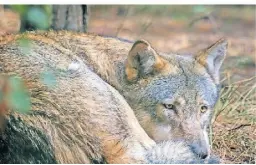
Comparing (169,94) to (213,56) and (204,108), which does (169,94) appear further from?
(213,56)

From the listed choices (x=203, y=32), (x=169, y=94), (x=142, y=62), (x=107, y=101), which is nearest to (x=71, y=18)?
(x=142, y=62)

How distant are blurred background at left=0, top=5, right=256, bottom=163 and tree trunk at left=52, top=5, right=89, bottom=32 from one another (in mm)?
11

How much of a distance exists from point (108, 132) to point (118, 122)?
189 millimetres

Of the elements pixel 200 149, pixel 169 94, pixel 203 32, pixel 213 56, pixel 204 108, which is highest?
pixel 213 56

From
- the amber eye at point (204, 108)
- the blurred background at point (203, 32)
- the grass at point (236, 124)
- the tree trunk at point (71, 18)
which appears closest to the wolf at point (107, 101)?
the amber eye at point (204, 108)

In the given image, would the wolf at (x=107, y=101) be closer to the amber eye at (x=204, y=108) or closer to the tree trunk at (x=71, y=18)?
the amber eye at (x=204, y=108)

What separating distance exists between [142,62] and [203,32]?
8.47m

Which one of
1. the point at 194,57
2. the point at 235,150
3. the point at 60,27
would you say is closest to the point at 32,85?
the point at 194,57

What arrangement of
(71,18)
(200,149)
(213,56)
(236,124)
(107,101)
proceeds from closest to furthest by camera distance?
1. (107,101)
2. (200,149)
3. (213,56)
4. (236,124)
5. (71,18)

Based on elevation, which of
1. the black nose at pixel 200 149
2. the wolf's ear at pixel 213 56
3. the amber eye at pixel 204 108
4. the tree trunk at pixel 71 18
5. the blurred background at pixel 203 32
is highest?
the wolf's ear at pixel 213 56

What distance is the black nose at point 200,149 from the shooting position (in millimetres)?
5570

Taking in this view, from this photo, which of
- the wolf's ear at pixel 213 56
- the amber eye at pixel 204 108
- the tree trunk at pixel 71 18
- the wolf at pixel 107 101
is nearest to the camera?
the wolf at pixel 107 101

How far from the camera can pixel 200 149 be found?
18.5 ft

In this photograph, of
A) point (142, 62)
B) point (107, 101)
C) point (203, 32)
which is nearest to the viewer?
point (107, 101)
